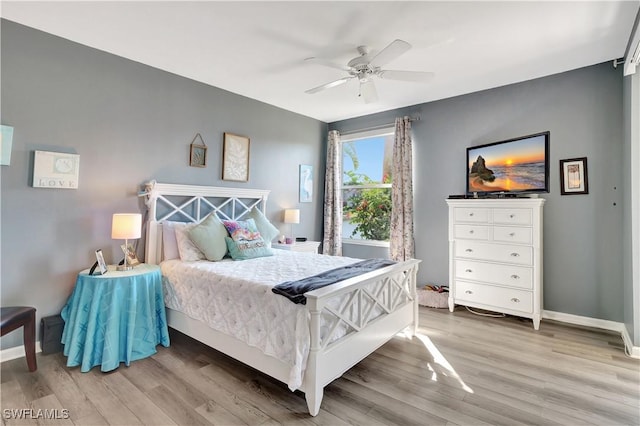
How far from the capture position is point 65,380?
2328 millimetres

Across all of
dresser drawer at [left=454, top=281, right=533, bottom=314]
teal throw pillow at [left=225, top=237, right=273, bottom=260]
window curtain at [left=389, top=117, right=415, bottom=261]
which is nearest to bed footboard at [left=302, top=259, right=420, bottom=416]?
dresser drawer at [left=454, top=281, right=533, bottom=314]

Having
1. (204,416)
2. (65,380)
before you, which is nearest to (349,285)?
(204,416)

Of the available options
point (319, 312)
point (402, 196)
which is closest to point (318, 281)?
point (319, 312)

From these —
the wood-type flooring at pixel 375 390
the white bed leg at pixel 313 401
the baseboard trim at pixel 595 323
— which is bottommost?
the wood-type flooring at pixel 375 390

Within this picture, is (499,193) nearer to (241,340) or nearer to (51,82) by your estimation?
(241,340)

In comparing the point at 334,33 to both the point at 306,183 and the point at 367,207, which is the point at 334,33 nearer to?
the point at 306,183

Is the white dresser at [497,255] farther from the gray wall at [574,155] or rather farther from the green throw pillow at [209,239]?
the green throw pillow at [209,239]

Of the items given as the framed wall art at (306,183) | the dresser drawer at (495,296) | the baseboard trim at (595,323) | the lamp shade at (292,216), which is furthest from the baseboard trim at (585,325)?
the framed wall art at (306,183)

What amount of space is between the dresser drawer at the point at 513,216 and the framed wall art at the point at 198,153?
3.59 meters

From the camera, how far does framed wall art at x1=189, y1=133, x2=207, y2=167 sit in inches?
152

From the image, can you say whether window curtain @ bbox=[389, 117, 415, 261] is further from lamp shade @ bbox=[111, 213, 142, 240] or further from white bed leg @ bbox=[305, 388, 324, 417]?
lamp shade @ bbox=[111, 213, 142, 240]

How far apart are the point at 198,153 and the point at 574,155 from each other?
4.40 m

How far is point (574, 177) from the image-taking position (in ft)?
11.6

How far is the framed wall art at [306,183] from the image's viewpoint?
5375 mm
